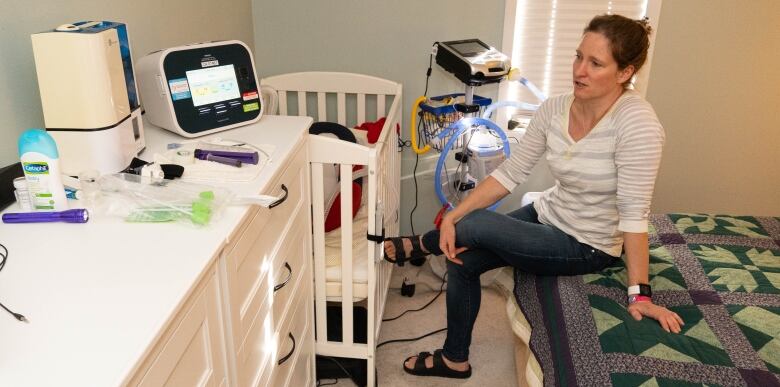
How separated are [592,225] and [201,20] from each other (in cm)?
152

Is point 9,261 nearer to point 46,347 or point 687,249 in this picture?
point 46,347

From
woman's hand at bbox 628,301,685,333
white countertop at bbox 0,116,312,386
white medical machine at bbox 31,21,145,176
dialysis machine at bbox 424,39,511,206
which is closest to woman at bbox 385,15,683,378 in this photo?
woman's hand at bbox 628,301,685,333

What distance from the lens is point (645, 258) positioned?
156 centimetres

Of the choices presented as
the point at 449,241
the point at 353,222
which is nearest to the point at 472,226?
the point at 449,241

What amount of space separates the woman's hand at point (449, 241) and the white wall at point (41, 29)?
105 cm

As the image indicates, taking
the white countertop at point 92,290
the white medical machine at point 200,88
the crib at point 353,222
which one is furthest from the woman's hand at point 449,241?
the white countertop at point 92,290

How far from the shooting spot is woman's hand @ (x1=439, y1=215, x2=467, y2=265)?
187 cm

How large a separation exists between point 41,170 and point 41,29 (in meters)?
0.48

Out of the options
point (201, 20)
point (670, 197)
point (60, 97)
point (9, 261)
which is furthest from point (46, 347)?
point (670, 197)

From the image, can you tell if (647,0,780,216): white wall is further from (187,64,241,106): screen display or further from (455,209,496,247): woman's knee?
(187,64,241,106): screen display

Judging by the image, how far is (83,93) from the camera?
→ 1.21 meters

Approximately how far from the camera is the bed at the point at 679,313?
4.32 feet

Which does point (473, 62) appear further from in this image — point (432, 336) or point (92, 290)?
point (92, 290)

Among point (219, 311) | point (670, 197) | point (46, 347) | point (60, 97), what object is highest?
point (60, 97)
